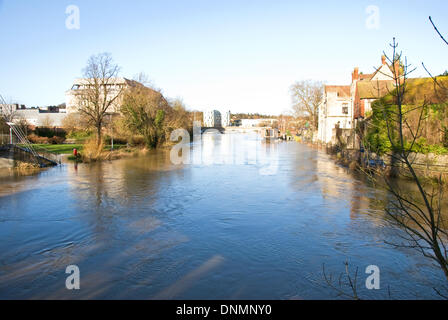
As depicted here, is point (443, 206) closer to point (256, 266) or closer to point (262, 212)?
point (262, 212)

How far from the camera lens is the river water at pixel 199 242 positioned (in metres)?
6.41

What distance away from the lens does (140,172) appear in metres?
21.8

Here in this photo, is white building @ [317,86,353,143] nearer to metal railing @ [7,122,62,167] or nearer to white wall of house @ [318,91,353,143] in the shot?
white wall of house @ [318,91,353,143]

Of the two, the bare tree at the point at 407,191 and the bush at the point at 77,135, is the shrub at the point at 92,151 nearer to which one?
the bare tree at the point at 407,191

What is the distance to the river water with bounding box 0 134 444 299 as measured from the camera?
6.41m

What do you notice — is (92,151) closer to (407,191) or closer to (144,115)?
(144,115)

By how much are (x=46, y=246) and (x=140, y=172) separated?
43.9 ft

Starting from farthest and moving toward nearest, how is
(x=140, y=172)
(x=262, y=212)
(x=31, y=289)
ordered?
1. (x=140, y=172)
2. (x=262, y=212)
3. (x=31, y=289)

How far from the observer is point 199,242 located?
28.8 feet

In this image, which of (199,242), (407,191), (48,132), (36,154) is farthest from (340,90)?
(407,191)

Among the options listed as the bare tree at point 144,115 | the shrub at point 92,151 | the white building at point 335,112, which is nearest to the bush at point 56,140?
the bare tree at point 144,115

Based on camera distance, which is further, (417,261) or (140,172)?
(140,172)
